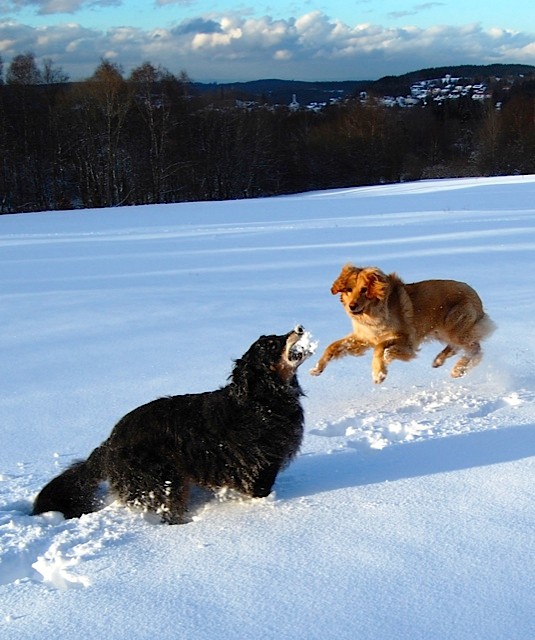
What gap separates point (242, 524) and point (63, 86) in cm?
3850

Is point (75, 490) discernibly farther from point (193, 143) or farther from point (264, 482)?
point (193, 143)

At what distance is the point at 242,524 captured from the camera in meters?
3.15

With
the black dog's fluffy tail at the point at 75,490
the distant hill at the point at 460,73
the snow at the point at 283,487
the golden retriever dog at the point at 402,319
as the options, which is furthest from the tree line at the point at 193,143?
the distant hill at the point at 460,73

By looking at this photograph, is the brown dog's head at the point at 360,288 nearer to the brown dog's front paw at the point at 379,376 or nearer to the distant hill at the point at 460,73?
the brown dog's front paw at the point at 379,376

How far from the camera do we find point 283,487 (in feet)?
12.0

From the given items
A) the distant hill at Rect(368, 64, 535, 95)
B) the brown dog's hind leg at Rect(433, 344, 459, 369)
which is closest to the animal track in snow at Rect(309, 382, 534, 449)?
the brown dog's hind leg at Rect(433, 344, 459, 369)

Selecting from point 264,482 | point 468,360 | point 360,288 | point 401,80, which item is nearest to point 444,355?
point 468,360

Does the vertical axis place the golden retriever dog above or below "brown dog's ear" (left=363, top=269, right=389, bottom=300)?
below

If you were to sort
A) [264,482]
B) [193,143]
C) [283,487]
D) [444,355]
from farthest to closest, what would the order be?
[193,143], [444,355], [283,487], [264,482]

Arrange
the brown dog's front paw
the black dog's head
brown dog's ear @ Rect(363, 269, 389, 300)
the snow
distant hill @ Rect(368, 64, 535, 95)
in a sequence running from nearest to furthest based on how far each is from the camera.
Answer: the snow < the black dog's head < the brown dog's front paw < brown dog's ear @ Rect(363, 269, 389, 300) < distant hill @ Rect(368, 64, 535, 95)

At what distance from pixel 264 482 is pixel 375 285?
2197 millimetres

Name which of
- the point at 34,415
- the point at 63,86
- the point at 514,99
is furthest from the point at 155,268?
the point at 514,99

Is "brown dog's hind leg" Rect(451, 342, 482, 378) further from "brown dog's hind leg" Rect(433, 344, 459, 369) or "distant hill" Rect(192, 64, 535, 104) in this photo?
"distant hill" Rect(192, 64, 535, 104)

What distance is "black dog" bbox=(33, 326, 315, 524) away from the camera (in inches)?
137
